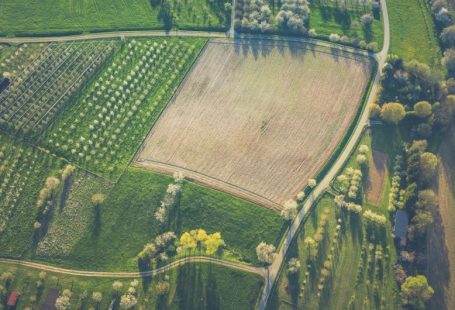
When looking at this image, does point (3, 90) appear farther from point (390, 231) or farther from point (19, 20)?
point (390, 231)

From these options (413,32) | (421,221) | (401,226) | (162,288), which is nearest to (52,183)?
(162,288)

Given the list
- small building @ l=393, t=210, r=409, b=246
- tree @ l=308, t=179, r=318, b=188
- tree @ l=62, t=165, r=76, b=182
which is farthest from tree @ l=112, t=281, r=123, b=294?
small building @ l=393, t=210, r=409, b=246

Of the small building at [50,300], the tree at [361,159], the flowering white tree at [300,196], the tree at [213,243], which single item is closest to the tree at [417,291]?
the tree at [361,159]

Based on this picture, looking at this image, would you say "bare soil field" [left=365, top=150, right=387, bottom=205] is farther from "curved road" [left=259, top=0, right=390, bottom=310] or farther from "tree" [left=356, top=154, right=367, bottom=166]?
"curved road" [left=259, top=0, right=390, bottom=310]

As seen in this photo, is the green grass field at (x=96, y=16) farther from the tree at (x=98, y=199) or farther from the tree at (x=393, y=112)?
the tree at (x=393, y=112)

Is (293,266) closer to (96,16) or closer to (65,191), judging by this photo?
(65,191)

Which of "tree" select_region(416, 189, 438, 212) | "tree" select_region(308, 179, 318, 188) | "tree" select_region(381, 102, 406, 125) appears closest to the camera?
"tree" select_region(416, 189, 438, 212)
